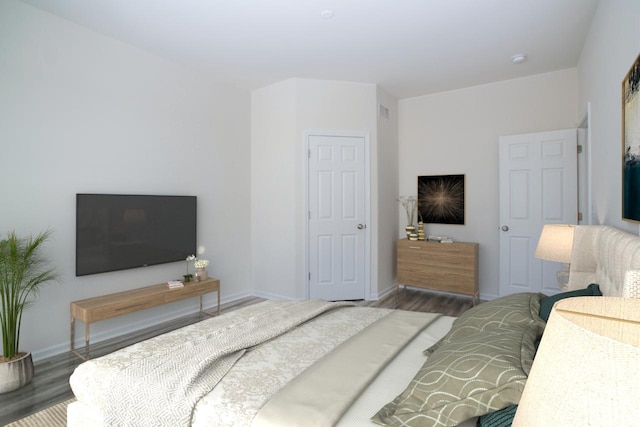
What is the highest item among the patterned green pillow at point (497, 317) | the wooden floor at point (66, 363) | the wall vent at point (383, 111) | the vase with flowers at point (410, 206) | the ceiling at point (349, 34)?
the ceiling at point (349, 34)

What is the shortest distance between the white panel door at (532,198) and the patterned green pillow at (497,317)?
2.90 meters

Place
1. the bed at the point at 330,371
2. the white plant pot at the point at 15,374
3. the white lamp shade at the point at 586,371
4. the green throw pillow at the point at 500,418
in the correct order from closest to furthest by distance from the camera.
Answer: the white lamp shade at the point at 586,371, the green throw pillow at the point at 500,418, the bed at the point at 330,371, the white plant pot at the point at 15,374

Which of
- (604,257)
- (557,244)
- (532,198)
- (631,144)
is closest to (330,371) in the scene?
(604,257)

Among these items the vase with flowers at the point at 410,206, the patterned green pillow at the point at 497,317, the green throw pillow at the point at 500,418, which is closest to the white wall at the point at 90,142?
the vase with flowers at the point at 410,206

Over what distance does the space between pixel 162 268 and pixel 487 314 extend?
133 inches

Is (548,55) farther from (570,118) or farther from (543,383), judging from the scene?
(543,383)

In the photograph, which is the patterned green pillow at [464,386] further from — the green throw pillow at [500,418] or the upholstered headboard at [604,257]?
the upholstered headboard at [604,257]

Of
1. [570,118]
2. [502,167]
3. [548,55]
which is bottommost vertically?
[502,167]

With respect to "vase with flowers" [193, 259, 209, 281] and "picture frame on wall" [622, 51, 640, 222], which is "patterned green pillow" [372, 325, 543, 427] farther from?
"vase with flowers" [193, 259, 209, 281]

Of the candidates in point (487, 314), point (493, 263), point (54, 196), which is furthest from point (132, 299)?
point (493, 263)

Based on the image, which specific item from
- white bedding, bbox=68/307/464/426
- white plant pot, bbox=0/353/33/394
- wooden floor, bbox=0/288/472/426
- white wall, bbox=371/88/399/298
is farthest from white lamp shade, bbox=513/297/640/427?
white wall, bbox=371/88/399/298

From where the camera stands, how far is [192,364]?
1.44 m

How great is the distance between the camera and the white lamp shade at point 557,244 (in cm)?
247

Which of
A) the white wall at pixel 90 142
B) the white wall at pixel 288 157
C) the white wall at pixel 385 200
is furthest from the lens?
the white wall at pixel 385 200
